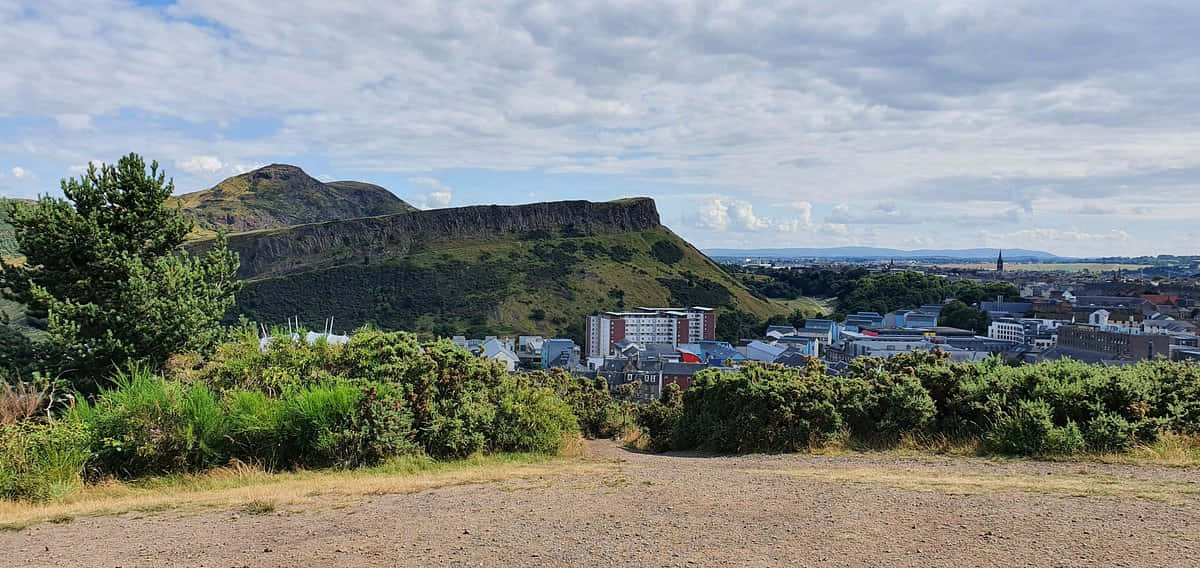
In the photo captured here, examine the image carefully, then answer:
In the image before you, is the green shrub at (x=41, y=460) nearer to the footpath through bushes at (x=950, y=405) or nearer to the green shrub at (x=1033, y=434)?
the footpath through bushes at (x=950, y=405)

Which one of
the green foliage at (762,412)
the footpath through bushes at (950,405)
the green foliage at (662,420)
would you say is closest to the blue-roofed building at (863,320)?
the green foliage at (662,420)

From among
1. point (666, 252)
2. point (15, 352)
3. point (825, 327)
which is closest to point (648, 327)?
point (825, 327)

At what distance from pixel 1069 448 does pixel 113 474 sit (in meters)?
9.63

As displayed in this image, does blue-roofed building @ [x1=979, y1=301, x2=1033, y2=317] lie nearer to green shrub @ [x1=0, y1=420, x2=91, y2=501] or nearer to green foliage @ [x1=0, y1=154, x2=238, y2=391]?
green foliage @ [x1=0, y1=154, x2=238, y2=391]

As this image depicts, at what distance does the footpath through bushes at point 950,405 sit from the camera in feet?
27.4

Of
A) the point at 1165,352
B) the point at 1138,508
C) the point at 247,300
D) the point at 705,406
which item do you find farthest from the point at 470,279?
the point at 1138,508

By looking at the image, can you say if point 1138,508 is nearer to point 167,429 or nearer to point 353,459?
point 353,459

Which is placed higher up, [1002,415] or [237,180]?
[237,180]

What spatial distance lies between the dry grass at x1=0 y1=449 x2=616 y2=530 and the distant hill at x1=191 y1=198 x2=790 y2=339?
228 ft

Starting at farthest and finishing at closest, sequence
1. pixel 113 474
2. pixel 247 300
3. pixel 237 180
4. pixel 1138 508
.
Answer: pixel 237 180 < pixel 247 300 < pixel 113 474 < pixel 1138 508

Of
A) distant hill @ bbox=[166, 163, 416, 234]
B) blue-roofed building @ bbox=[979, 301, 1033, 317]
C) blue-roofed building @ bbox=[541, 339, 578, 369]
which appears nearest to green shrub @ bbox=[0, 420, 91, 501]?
blue-roofed building @ bbox=[541, 339, 578, 369]

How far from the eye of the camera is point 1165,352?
1929 inches

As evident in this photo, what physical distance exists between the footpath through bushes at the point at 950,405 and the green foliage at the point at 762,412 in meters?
0.01

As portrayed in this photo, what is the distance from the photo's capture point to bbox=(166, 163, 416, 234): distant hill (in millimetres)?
146250
